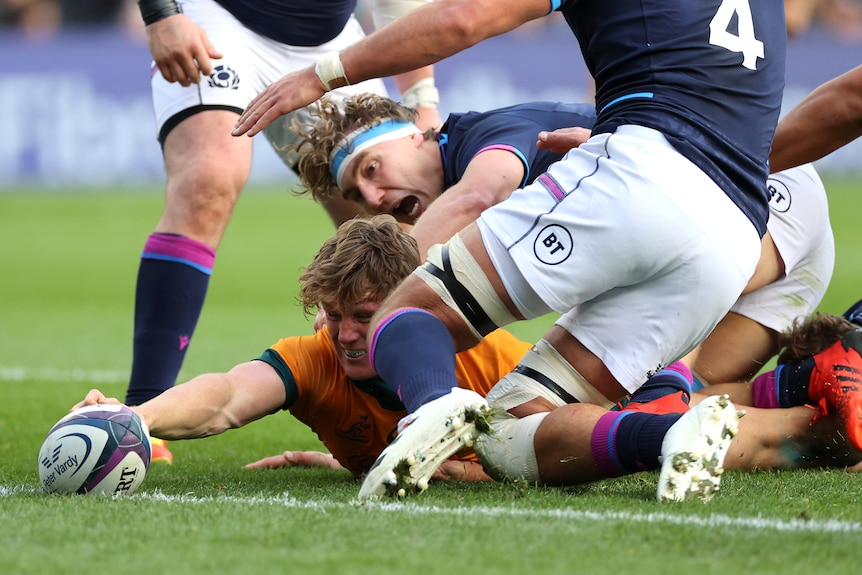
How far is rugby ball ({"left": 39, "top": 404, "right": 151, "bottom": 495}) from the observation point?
111 inches

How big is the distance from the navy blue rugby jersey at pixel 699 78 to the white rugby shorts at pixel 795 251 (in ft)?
3.58

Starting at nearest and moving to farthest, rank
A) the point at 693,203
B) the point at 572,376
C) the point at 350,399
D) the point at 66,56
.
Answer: the point at 693,203
the point at 572,376
the point at 350,399
the point at 66,56

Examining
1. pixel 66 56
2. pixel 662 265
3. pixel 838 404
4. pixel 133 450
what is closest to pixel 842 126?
pixel 838 404

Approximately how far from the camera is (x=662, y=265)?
288 cm

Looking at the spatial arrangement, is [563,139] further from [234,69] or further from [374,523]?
[374,523]

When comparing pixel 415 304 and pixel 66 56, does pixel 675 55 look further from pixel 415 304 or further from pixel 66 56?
pixel 66 56

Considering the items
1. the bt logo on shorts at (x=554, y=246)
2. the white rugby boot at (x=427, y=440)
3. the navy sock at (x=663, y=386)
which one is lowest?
the navy sock at (x=663, y=386)

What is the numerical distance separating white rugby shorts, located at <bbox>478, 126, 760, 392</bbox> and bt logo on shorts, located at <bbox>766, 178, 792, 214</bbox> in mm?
1172

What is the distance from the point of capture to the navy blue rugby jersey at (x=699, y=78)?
2949 millimetres

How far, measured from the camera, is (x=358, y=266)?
3.14 meters

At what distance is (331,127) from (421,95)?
3.14ft

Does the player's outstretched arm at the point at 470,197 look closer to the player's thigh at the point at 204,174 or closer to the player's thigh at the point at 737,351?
the player's thigh at the point at 204,174

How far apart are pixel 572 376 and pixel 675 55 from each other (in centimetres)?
87

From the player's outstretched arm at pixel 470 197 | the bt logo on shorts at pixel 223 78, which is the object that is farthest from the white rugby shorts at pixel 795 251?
the bt logo on shorts at pixel 223 78
